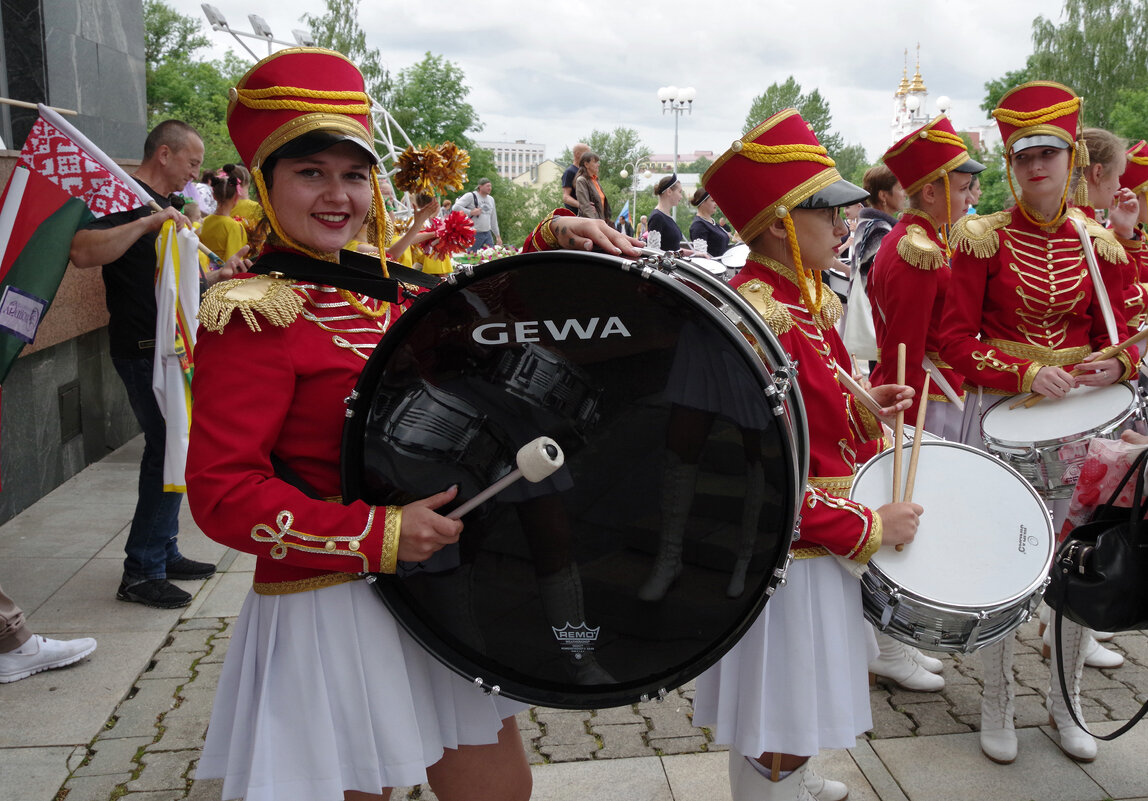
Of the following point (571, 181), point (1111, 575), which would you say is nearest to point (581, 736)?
point (1111, 575)

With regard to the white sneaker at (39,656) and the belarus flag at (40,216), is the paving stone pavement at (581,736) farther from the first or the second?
the belarus flag at (40,216)

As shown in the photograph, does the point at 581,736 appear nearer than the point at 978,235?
Yes

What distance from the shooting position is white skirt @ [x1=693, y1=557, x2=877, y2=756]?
2.18m

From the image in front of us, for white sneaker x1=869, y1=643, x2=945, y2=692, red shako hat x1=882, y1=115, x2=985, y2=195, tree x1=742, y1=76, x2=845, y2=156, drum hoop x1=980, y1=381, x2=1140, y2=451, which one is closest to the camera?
drum hoop x1=980, y1=381, x2=1140, y2=451

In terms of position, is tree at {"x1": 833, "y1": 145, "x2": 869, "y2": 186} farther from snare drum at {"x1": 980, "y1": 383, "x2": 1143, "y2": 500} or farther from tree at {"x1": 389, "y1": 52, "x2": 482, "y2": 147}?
snare drum at {"x1": 980, "y1": 383, "x2": 1143, "y2": 500}

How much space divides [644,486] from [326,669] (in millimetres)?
738

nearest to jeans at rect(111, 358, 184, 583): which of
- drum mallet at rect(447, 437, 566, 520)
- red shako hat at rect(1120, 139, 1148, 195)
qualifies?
drum mallet at rect(447, 437, 566, 520)

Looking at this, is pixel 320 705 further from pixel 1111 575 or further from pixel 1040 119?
pixel 1040 119

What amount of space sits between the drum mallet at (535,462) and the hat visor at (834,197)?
1.00 m

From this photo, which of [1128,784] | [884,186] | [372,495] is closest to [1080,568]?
[1128,784]

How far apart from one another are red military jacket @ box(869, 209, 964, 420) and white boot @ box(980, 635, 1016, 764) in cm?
89

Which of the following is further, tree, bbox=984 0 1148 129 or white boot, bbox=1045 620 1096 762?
tree, bbox=984 0 1148 129

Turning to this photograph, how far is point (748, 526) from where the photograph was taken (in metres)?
1.75

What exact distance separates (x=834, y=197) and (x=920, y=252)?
155 centimetres
